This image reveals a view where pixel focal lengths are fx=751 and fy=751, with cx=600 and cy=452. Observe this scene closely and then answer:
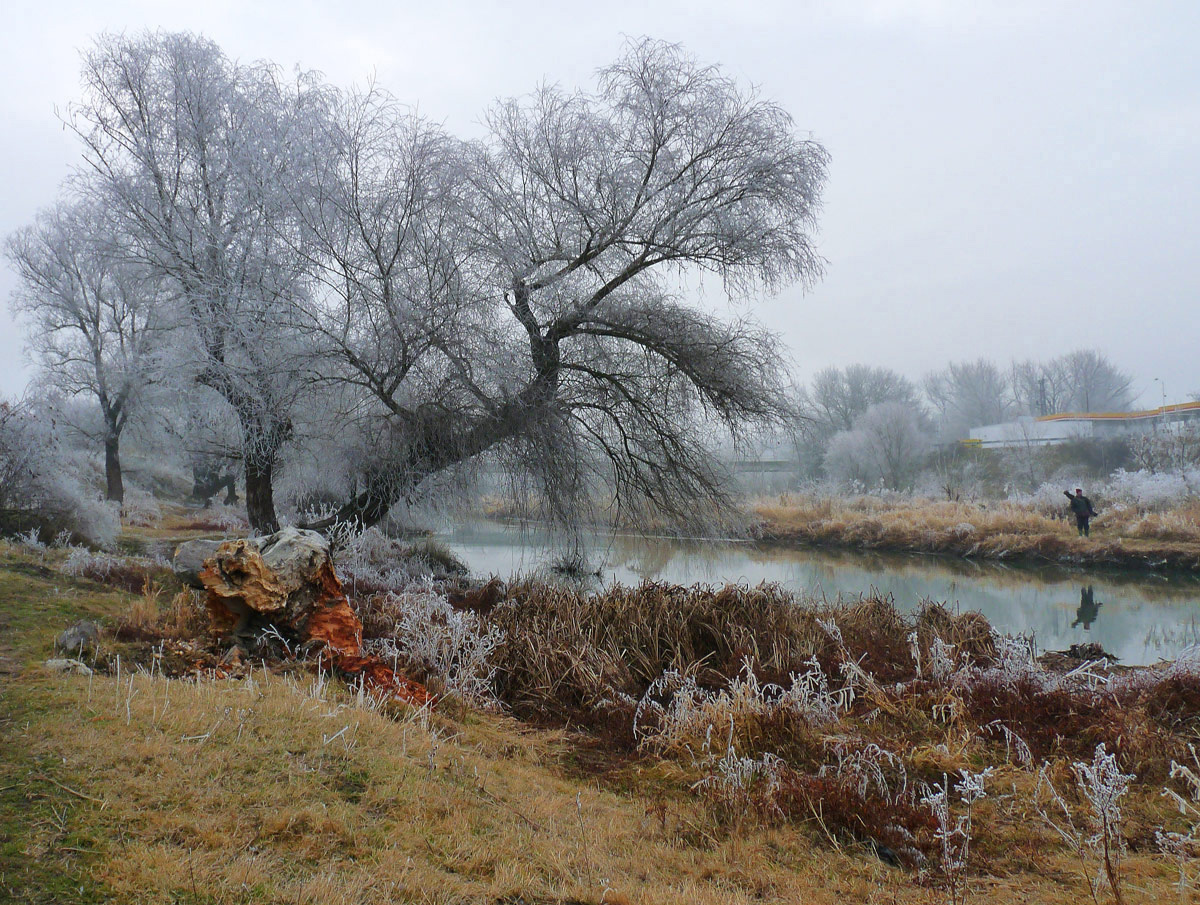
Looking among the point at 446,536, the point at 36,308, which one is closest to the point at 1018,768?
the point at 446,536

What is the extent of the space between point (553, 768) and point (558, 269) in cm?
795

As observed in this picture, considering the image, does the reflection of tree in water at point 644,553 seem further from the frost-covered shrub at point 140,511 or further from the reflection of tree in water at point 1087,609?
the frost-covered shrub at point 140,511

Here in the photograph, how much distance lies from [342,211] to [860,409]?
142 feet

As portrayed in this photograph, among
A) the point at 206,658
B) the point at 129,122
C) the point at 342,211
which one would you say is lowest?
the point at 206,658

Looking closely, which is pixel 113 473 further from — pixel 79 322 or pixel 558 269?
pixel 558 269

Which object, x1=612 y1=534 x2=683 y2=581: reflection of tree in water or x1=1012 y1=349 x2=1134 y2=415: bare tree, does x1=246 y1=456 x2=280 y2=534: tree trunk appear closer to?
x1=612 y1=534 x2=683 y2=581: reflection of tree in water

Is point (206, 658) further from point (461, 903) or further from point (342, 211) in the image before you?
point (342, 211)

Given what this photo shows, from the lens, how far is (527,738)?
5.36 metres

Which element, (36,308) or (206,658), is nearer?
(206,658)

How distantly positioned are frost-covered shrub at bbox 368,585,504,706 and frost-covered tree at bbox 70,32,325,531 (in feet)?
16.0

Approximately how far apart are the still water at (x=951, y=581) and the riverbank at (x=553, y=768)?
162 inches

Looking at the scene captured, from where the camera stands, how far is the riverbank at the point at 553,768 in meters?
2.88

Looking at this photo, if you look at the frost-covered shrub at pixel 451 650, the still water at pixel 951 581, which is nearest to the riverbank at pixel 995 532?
the still water at pixel 951 581

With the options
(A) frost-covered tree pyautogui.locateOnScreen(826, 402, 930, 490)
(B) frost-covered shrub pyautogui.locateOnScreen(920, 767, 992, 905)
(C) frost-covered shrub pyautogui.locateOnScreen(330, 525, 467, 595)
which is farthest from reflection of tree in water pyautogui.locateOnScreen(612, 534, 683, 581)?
(A) frost-covered tree pyautogui.locateOnScreen(826, 402, 930, 490)
